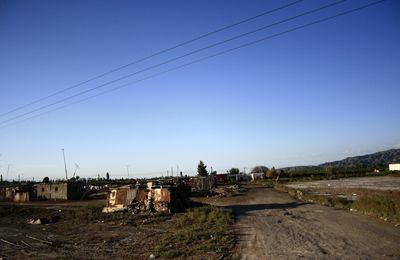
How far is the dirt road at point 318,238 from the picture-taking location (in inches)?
504

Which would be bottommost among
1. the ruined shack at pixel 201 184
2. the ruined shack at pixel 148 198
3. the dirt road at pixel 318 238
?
the dirt road at pixel 318 238

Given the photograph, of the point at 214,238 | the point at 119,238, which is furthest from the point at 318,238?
the point at 119,238

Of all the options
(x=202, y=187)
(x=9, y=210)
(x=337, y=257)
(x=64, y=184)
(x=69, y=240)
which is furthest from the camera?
(x=202, y=187)

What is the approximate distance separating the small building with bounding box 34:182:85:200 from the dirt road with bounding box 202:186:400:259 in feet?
127

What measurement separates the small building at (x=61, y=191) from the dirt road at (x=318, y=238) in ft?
127

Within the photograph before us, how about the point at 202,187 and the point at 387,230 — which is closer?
the point at 387,230

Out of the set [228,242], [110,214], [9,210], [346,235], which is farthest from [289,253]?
[9,210]

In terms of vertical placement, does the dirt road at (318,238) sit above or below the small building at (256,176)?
below

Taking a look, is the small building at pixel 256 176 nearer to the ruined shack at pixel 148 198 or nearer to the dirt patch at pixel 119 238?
the ruined shack at pixel 148 198

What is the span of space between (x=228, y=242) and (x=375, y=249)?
523 cm

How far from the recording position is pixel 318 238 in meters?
15.7

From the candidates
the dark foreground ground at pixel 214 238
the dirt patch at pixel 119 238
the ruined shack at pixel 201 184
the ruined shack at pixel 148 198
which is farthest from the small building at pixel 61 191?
the dark foreground ground at pixel 214 238

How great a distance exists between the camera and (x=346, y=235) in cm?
1614

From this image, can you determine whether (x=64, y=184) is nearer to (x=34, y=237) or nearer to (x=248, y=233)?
(x=34, y=237)
